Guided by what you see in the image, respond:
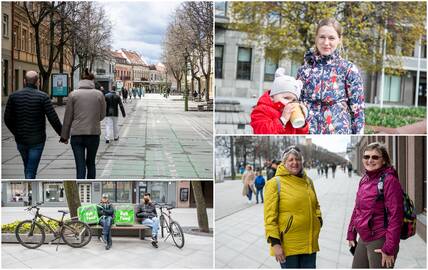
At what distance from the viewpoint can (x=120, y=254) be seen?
13.4ft

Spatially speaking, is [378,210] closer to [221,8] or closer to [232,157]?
[232,157]

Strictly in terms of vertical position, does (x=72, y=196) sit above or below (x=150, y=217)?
above

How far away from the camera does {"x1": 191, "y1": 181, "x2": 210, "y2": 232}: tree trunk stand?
4000 millimetres

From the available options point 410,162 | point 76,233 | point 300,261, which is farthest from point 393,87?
point 300,261

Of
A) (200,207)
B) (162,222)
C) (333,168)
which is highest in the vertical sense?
(333,168)

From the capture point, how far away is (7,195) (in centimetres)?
404

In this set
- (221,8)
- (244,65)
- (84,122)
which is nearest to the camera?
(84,122)

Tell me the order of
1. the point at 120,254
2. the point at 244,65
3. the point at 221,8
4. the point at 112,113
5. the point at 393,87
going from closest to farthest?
the point at 112,113 → the point at 120,254 → the point at 221,8 → the point at 244,65 → the point at 393,87

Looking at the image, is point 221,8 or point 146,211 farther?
point 221,8

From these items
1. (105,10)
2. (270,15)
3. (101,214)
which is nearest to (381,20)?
(270,15)

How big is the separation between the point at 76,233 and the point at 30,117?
97cm

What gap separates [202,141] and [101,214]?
96 centimetres

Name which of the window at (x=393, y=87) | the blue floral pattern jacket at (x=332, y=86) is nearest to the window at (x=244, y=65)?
the blue floral pattern jacket at (x=332, y=86)

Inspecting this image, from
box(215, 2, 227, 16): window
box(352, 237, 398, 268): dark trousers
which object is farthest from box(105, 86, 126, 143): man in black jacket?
box(215, 2, 227, 16): window
